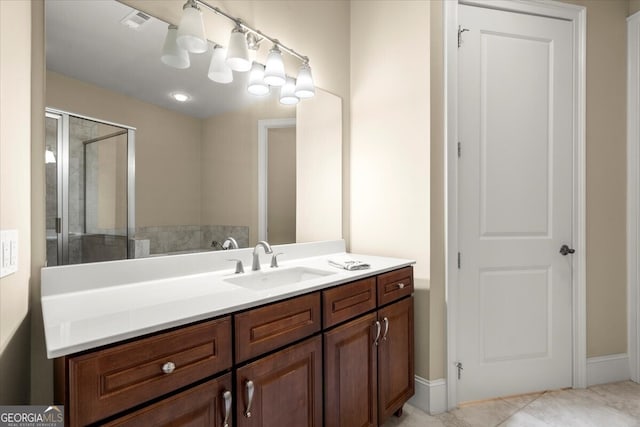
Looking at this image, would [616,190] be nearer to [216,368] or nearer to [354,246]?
[354,246]

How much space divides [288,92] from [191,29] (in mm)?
679

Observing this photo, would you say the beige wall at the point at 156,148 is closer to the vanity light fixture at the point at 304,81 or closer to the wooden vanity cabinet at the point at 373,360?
the vanity light fixture at the point at 304,81

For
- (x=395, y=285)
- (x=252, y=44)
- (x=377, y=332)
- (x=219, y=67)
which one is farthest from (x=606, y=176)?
(x=219, y=67)

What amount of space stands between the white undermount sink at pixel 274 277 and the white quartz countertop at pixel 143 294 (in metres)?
0.02

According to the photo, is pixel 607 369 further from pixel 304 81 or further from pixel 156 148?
pixel 156 148

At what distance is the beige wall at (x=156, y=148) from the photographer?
1.26 m

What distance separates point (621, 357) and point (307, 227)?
7.60ft

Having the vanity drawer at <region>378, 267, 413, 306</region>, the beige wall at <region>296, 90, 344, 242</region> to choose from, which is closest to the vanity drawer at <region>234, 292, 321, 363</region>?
the vanity drawer at <region>378, 267, 413, 306</region>

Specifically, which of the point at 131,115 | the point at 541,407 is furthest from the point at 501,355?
the point at 131,115

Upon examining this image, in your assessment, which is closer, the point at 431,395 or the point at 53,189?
the point at 53,189

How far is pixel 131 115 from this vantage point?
4.57ft

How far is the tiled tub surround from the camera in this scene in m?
1.43

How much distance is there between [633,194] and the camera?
2291mm

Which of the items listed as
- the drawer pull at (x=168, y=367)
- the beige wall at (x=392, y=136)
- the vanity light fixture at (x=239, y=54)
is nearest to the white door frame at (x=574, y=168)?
the beige wall at (x=392, y=136)
